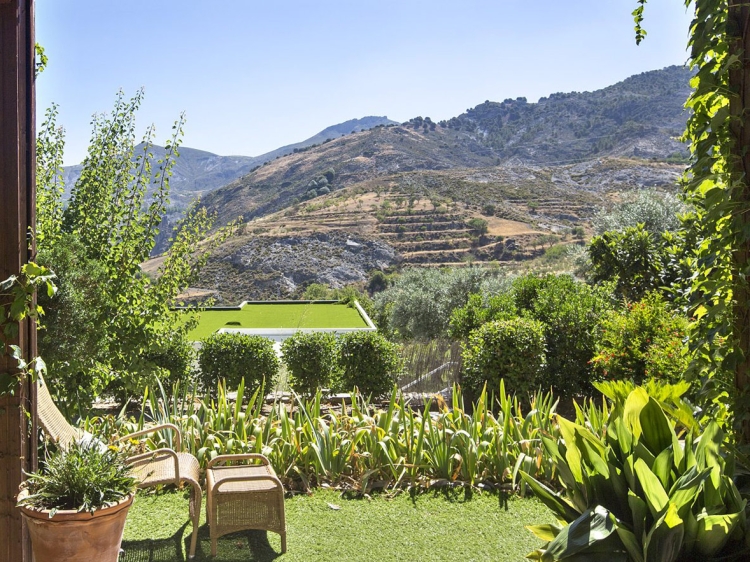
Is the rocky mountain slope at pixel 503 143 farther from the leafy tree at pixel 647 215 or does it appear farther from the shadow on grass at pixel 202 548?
the shadow on grass at pixel 202 548

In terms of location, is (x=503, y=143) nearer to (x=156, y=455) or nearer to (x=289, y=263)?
(x=289, y=263)

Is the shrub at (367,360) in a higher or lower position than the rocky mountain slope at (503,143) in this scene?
lower

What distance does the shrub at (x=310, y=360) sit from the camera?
7977 millimetres

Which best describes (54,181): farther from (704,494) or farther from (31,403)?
(704,494)

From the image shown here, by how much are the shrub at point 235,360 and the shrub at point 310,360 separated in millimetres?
258

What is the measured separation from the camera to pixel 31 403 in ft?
8.87

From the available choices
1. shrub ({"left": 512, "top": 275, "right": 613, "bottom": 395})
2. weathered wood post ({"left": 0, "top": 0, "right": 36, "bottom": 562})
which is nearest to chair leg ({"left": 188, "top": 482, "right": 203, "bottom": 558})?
weathered wood post ({"left": 0, "top": 0, "right": 36, "bottom": 562})

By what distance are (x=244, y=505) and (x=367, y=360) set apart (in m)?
4.79

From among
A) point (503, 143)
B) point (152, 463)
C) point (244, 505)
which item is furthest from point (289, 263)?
Result: point (244, 505)

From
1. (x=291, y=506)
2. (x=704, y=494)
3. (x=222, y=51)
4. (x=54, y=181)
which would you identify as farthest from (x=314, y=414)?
(x=222, y=51)

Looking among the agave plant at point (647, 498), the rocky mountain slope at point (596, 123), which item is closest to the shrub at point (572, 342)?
the agave plant at point (647, 498)

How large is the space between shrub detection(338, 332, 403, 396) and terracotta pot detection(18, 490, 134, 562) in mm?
5479

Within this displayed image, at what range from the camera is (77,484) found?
256cm

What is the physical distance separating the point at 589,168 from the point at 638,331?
180ft
